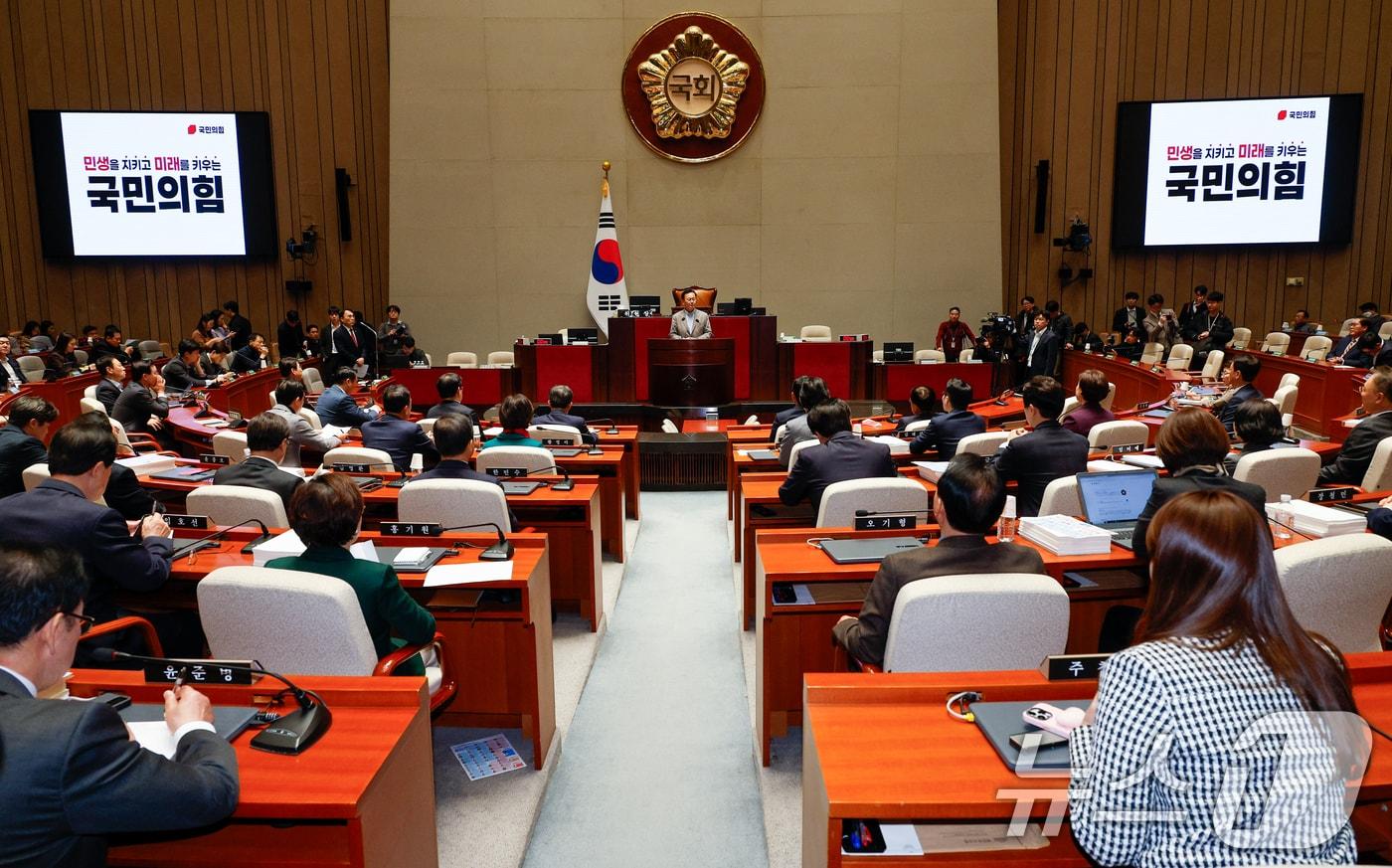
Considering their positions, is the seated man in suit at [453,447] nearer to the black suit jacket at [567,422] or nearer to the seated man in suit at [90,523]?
the seated man in suit at [90,523]

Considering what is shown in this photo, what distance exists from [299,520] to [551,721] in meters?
1.33

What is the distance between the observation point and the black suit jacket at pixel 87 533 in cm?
286

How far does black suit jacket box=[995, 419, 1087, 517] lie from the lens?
13.6ft

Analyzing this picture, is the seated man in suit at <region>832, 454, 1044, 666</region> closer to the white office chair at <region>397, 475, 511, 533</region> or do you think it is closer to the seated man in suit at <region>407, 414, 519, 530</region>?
the white office chair at <region>397, 475, 511, 533</region>

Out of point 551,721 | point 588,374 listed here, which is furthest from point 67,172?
point 551,721

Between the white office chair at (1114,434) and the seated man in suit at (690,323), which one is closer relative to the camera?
the white office chair at (1114,434)

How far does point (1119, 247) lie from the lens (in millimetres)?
12648

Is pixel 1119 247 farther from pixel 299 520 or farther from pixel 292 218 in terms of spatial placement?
pixel 299 520

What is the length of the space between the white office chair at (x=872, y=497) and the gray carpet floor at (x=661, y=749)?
0.92 metres

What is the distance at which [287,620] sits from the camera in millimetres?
2328

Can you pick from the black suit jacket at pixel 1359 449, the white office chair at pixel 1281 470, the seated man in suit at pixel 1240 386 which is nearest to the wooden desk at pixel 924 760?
the white office chair at pixel 1281 470

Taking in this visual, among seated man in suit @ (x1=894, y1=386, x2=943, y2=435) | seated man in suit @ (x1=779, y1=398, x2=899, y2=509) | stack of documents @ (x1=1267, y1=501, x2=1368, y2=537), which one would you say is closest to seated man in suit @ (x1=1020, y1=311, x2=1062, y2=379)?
seated man in suit @ (x1=894, y1=386, x2=943, y2=435)

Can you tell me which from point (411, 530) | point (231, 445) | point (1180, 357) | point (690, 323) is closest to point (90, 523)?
point (411, 530)

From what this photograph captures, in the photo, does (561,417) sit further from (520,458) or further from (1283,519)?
(1283,519)
